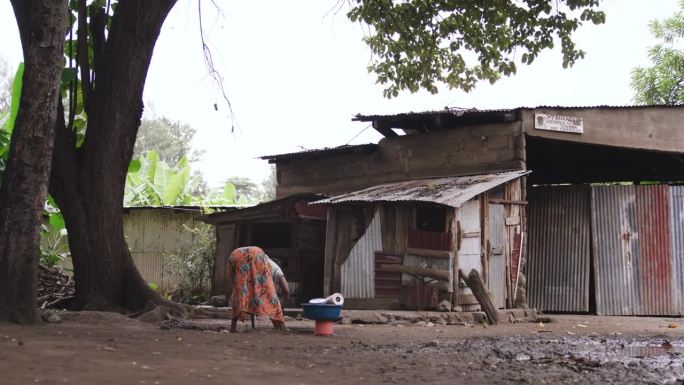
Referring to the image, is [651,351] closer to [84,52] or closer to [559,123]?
[559,123]

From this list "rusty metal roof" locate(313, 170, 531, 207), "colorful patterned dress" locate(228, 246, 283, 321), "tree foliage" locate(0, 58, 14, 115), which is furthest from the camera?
"tree foliage" locate(0, 58, 14, 115)

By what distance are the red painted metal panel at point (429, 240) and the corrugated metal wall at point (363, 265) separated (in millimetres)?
701

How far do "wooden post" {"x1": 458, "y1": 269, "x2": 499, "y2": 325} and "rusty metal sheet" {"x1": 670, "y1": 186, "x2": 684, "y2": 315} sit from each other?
426 cm

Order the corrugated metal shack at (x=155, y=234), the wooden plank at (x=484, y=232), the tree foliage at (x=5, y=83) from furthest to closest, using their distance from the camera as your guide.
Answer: the tree foliage at (x=5, y=83) → the corrugated metal shack at (x=155, y=234) → the wooden plank at (x=484, y=232)

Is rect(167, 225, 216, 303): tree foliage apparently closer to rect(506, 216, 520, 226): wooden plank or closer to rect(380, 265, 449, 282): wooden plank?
rect(380, 265, 449, 282): wooden plank

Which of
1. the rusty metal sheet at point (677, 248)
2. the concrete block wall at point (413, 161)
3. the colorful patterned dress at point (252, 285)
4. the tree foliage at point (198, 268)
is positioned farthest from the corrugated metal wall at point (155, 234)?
the rusty metal sheet at point (677, 248)

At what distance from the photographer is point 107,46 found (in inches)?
449

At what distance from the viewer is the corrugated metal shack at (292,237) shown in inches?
625

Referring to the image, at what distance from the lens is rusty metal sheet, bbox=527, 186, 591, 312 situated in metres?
15.4

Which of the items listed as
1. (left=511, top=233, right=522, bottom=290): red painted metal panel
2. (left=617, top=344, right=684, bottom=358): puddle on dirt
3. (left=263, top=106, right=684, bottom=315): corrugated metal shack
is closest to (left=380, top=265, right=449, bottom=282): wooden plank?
(left=263, top=106, right=684, bottom=315): corrugated metal shack

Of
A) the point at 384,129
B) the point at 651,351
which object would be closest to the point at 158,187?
the point at 384,129

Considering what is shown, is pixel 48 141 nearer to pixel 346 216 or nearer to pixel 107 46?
pixel 107 46

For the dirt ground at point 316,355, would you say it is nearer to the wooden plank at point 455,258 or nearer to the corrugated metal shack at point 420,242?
the wooden plank at point 455,258

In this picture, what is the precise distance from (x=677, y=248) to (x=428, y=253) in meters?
5.11
